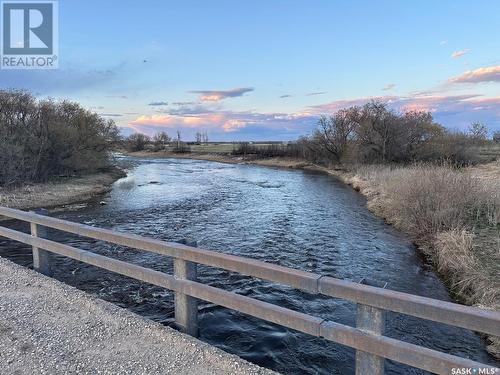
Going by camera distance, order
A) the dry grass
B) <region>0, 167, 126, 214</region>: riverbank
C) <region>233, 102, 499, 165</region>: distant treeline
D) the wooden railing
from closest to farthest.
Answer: the wooden railing, the dry grass, <region>0, 167, 126, 214</region>: riverbank, <region>233, 102, 499, 165</region>: distant treeline

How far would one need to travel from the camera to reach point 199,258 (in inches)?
169

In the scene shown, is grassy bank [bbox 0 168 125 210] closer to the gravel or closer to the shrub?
the gravel

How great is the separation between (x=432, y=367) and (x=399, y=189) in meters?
16.4

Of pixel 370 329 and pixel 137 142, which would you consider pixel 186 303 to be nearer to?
pixel 370 329

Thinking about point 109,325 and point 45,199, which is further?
point 45,199

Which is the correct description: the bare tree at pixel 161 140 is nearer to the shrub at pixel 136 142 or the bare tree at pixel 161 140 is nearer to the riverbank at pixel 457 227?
the shrub at pixel 136 142

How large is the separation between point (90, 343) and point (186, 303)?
1064mm

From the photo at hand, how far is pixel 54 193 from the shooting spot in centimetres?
2772

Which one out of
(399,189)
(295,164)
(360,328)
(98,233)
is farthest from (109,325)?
(295,164)

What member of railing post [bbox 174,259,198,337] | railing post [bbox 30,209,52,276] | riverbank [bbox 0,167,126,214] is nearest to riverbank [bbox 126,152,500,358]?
railing post [bbox 174,259,198,337]

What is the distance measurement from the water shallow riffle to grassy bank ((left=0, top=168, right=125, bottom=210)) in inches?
106

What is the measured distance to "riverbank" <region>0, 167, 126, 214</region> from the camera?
24.5 m

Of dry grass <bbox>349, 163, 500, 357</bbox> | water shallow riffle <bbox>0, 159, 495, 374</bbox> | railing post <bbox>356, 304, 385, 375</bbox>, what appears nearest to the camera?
railing post <bbox>356, 304, 385, 375</bbox>

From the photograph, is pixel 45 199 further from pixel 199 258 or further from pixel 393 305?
pixel 393 305
